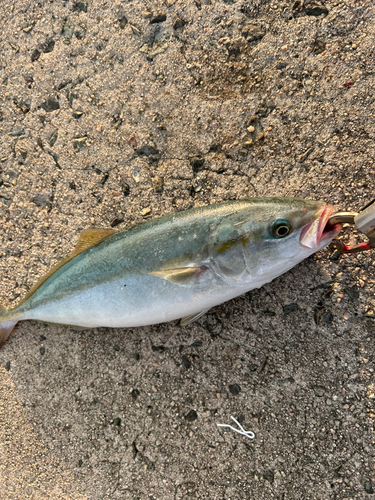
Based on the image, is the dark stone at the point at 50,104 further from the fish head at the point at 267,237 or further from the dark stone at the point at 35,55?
the fish head at the point at 267,237

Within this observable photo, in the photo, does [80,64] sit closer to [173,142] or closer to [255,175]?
[173,142]

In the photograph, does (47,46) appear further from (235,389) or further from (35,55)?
(235,389)

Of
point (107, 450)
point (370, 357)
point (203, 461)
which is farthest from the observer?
point (107, 450)

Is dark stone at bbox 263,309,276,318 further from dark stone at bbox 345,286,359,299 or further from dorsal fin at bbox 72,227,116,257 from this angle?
dorsal fin at bbox 72,227,116,257

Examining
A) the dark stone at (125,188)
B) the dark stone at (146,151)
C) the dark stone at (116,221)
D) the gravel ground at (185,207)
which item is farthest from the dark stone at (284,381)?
the dark stone at (146,151)

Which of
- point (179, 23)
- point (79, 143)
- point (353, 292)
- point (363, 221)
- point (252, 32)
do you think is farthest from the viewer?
point (79, 143)

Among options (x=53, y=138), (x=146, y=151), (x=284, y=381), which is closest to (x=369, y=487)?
(x=284, y=381)

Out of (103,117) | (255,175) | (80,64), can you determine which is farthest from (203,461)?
(80,64)
